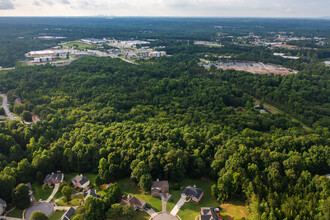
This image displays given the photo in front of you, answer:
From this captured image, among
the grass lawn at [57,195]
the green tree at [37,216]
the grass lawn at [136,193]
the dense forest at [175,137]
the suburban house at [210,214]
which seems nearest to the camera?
the green tree at [37,216]

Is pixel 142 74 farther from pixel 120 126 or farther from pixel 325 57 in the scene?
pixel 325 57

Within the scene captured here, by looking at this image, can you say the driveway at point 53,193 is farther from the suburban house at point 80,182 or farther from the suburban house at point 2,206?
the suburban house at point 2,206

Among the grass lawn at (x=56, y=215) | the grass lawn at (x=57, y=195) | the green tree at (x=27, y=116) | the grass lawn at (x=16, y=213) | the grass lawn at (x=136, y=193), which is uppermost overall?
the green tree at (x=27, y=116)

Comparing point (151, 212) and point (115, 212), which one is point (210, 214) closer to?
point (151, 212)

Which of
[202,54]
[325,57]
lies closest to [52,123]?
[202,54]

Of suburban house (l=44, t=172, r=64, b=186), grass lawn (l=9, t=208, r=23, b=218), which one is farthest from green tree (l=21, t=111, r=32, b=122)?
grass lawn (l=9, t=208, r=23, b=218)

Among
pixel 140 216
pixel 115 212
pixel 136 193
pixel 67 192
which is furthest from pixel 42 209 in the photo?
pixel 140 216

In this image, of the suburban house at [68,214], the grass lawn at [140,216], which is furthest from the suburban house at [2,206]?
the grass lawn at [140,216]
